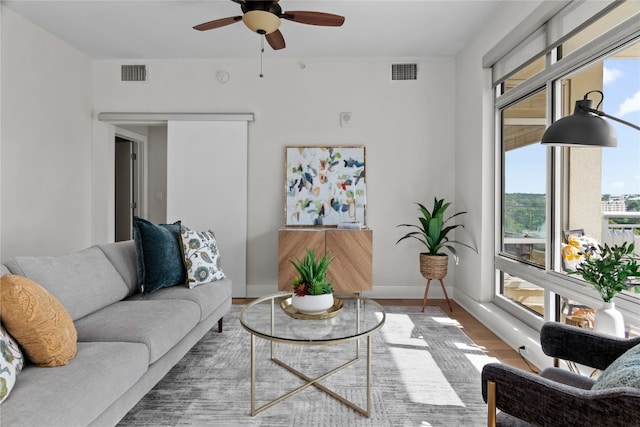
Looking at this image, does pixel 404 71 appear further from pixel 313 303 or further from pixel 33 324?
pixel 33 324

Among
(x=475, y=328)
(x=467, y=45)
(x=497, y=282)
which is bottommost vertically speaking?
(x=475, y=328)

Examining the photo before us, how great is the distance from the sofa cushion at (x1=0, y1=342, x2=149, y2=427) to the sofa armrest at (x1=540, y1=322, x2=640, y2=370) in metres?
1.84

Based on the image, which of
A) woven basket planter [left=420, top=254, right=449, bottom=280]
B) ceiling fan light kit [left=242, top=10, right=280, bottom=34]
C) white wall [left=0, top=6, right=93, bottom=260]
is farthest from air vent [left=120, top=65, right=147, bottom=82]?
woven basket planter [left=420, top=254, right=449, bottom=280]

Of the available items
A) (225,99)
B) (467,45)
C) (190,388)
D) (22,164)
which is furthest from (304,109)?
(190,388)

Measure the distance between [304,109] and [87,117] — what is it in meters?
2.60

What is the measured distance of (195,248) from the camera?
2.87 metres

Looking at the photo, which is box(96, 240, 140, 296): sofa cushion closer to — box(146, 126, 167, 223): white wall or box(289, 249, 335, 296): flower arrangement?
box(289, 249, 335, 296): flower arrangement

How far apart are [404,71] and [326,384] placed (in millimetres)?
3597

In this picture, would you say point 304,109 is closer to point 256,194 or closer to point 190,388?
point 256,194

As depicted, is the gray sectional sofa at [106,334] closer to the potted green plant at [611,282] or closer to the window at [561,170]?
the potted green plant at [611,282]

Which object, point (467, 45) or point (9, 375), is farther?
point (467, 45)

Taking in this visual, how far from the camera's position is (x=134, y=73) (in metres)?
4.46

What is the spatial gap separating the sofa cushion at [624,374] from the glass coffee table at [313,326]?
3.15ft

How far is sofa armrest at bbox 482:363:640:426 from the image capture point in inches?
36.7
